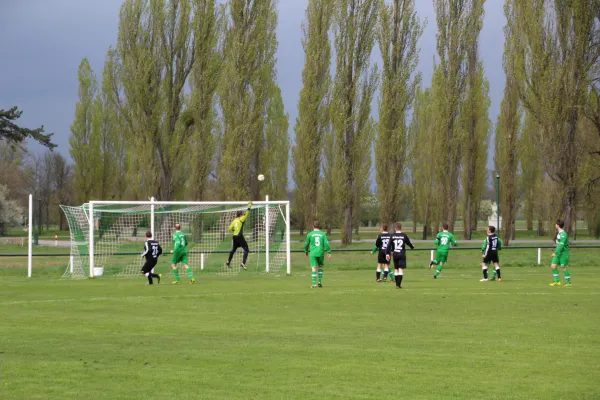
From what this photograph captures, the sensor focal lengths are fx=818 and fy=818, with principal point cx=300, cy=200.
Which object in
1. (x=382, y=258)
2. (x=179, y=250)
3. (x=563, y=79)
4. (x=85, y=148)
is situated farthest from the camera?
(x=85, y=148)

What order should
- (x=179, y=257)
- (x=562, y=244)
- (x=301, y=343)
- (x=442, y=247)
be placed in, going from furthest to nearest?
(x=442, y=247) < (x=179, y=257) < (x=562, y=244) < (x=301, y=343)

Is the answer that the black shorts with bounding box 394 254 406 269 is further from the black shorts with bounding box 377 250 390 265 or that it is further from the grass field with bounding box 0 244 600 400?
the black shorts with bounding box 377 250 390 265

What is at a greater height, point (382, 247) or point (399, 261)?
point (382, 247)

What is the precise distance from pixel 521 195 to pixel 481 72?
2334 cm

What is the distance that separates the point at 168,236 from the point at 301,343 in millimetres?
22649

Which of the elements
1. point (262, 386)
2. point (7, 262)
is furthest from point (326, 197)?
point (262, 386)

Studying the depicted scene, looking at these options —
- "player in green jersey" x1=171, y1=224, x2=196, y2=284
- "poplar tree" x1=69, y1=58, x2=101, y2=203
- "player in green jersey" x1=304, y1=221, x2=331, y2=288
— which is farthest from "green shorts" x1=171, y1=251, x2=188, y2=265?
"poplar tree" x1=69, y1=58, x2=101, y2=203

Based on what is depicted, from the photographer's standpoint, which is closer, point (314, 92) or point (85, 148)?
point (314, 92)

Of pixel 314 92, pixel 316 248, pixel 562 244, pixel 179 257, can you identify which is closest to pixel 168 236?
pixel 179 257

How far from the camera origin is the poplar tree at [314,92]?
50.6 meters

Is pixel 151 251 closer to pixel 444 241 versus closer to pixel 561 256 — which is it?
pixel 444 241

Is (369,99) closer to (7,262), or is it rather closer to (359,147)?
(359,147)

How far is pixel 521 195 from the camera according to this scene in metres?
75.2

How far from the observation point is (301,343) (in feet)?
38.6
